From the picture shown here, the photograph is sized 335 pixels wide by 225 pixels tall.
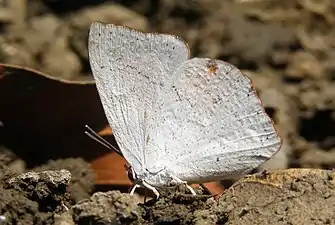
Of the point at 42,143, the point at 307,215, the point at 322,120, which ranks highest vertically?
the point at 307,215

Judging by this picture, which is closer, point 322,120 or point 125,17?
point 322,120

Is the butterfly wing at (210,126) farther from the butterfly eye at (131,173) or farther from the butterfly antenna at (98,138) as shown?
the butterfly antenna at (98,138)

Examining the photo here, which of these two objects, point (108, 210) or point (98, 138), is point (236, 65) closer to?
point (98, 138)

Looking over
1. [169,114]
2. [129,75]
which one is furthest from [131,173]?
[129,75]

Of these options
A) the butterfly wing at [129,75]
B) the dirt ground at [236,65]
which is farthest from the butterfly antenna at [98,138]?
the butterfly wing at [129,75]

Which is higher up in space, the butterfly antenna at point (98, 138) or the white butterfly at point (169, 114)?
the white butterfly at point (169, 114)

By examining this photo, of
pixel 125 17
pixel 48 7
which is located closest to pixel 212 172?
pixel 125 17

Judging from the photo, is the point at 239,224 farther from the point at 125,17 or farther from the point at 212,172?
the point at 125,17

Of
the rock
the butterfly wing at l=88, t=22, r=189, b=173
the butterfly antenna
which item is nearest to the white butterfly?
the butterfly wing at l=88, t=22, r=189, b=173
